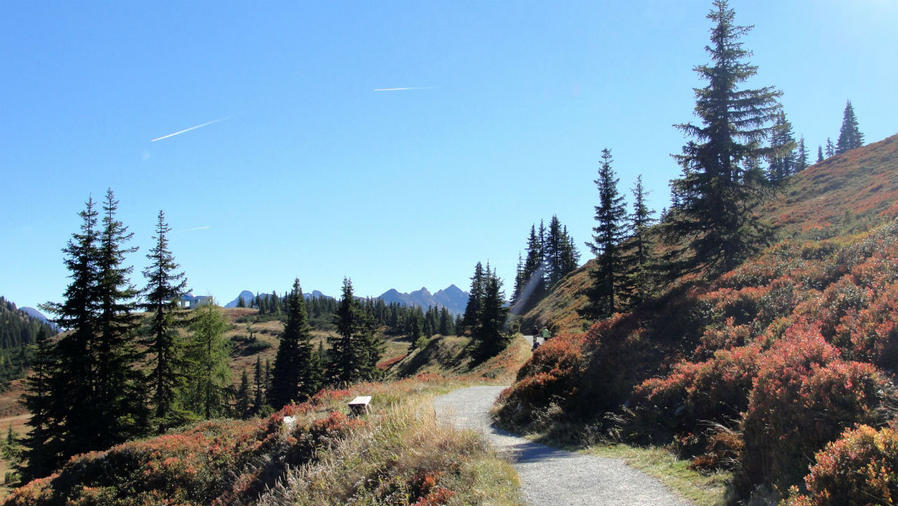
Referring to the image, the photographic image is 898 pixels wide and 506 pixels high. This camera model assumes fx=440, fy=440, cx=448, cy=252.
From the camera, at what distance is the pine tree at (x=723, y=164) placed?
17672 mm

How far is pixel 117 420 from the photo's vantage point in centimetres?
2294

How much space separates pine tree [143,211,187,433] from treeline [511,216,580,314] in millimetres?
61168

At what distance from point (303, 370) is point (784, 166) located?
10186cm

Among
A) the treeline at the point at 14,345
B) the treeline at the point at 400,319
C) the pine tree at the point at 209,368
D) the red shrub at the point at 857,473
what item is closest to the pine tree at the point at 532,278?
the treeline at the point at 400,319

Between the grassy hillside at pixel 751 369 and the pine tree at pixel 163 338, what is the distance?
2286 cm

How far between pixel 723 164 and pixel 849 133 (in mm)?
115644

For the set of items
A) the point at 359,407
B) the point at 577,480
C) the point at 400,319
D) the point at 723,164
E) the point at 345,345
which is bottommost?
the point at 400,319

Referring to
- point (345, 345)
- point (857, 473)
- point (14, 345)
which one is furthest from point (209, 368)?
point (14, 345)

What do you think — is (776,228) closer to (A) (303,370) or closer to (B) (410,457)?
(B) (410,457)

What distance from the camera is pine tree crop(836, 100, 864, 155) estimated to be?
98.5m

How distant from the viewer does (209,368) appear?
3962cm

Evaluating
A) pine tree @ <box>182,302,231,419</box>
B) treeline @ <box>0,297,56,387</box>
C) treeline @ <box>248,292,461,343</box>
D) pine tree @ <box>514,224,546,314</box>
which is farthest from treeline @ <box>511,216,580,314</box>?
treeline @ <box>0,297,56,387</box>

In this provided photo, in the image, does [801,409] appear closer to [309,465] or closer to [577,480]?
[577,480]

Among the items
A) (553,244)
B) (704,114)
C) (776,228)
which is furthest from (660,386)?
(553,244)
